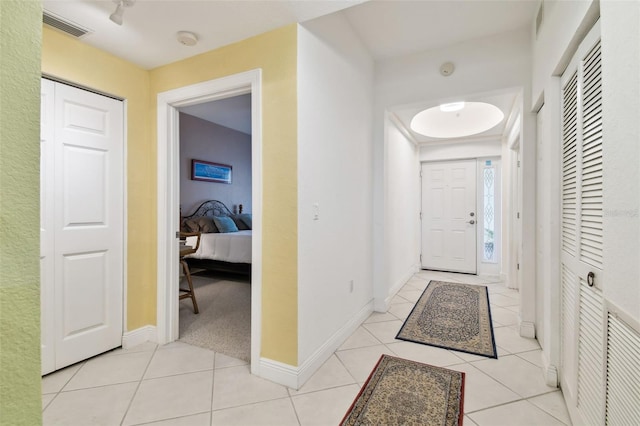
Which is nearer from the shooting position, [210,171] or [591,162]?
[591,162]

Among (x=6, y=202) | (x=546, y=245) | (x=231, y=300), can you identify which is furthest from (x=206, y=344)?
(x=546, y=245)

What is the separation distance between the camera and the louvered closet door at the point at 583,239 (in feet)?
4.25

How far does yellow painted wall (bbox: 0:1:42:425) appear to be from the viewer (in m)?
0.52

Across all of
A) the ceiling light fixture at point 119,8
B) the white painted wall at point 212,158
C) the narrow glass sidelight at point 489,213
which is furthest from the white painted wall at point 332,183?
the white painted wall at point 212,158

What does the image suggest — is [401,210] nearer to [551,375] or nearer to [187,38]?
[551,375]

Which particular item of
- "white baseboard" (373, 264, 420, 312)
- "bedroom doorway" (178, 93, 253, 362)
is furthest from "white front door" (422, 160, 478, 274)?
"bedroom doorway" (178, 93, 253, 362)

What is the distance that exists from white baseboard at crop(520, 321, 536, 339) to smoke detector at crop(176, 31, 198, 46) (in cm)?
347

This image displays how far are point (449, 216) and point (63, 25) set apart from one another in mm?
Result: 5195

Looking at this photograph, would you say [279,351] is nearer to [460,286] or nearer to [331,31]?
[331,31]

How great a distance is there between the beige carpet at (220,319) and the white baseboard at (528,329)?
2343 mm

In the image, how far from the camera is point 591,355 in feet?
4.37

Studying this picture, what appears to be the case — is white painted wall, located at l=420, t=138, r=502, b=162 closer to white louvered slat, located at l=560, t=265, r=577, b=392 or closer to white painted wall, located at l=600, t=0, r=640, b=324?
white louvered slat, located at l=560, t=265, r=577, b=392

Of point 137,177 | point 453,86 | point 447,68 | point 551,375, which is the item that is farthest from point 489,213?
point 137,177

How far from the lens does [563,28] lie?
63.9 inches
